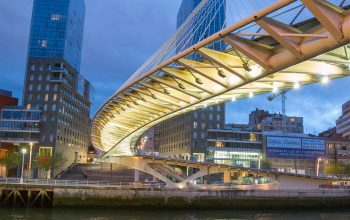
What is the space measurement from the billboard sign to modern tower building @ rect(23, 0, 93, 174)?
181ft

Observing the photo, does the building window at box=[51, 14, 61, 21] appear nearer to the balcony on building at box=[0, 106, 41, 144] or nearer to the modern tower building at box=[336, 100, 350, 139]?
the balcony on building at box=[0, 106, 41, 144]

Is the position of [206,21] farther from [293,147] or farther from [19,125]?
[293,147]

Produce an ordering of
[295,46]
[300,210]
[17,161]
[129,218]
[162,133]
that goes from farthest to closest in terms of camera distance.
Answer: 1. [162,133]
2. [17,161]
3. [300,210]
4. [129,218]
5. [295,46]

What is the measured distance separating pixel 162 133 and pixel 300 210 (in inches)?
3438

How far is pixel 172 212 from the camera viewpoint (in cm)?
4572

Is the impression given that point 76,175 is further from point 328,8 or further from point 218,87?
point 328,8

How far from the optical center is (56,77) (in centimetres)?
10612

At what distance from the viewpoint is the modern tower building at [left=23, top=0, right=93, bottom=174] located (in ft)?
336

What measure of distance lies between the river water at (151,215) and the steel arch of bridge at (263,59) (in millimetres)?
15539

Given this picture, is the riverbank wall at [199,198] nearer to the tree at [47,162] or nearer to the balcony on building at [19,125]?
the tree at [47,162]

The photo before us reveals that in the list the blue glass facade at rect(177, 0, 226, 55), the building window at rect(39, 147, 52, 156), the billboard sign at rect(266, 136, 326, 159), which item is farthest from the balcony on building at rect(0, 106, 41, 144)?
the blue glass facade at rect(177, 0, 226, 55)

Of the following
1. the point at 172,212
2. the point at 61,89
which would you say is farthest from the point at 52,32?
the point at 172,212

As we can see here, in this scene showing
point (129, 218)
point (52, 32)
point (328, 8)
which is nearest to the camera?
point (328, 8)

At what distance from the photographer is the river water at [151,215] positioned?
38844 millimetres
